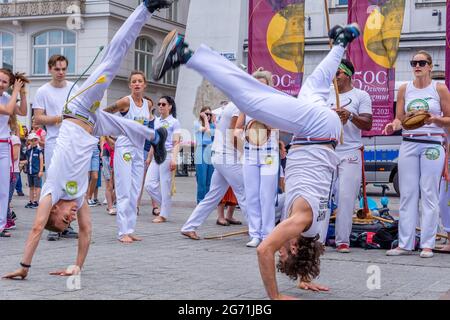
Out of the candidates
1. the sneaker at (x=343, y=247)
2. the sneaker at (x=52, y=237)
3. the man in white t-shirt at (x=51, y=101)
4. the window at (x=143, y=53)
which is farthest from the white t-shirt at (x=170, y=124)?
the window at (x=143, y=53)

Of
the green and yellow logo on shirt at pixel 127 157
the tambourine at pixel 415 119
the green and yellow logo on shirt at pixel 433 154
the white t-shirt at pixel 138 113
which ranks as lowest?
the green and yellow logo on shirt at pixel 127 157

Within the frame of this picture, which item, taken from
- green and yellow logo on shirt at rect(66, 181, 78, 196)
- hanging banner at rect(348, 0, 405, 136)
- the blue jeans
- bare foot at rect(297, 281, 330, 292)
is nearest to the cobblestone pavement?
bare foot at rect(297, 281, 330, 292)

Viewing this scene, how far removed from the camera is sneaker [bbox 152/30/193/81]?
226 inches

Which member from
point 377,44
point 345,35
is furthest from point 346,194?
point 377,44

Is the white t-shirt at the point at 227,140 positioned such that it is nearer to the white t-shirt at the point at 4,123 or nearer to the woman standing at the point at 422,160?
the woman standing at the point at 422,160

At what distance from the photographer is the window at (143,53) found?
137ft

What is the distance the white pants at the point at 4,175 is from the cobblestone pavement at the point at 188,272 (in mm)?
367

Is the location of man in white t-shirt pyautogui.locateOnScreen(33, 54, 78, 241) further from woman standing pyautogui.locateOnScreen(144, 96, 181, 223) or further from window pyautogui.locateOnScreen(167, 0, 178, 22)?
window pyautogui.locateOnScreen(167, 0, 178, 22)

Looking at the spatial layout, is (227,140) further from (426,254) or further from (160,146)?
(426,254)

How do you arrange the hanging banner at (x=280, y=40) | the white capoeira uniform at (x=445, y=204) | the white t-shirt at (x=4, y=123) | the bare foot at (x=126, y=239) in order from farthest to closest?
the hanging banner at (x=280, y=40) → the white t-shirt at (x=4, y=123) → the bare foot at (x=126, y=239) → the white capoeira uniform at (x=445, y=204)

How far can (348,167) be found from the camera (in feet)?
27.1

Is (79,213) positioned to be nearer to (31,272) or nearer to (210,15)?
(31,272)

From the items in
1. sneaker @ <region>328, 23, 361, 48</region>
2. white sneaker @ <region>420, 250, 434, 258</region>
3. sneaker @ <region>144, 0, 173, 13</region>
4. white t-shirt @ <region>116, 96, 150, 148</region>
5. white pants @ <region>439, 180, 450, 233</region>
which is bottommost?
white sneaker @ <region>420, 250, 434, 258</region>

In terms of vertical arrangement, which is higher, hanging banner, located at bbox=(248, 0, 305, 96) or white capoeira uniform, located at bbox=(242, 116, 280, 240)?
hanging banner, located at bbox=(248, 0, 305, 96)
